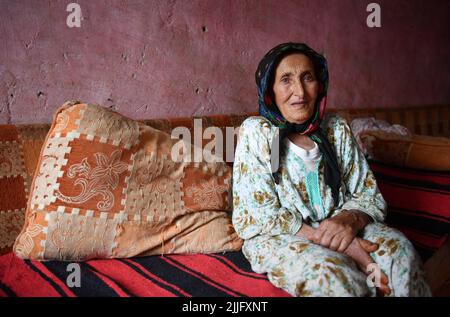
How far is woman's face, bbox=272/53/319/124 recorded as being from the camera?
1615 millimetres

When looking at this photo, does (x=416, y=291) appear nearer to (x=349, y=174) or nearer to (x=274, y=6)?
(x=349, y=174)

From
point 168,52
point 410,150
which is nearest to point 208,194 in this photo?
point 168,52

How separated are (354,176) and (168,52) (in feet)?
4.17

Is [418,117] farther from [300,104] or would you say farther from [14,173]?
[14,173]

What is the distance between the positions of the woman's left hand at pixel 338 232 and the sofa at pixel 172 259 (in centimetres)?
25

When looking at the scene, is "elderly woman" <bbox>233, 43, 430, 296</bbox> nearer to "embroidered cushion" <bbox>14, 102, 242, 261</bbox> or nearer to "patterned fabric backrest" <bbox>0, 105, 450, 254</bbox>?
"embroidered cushion" <bbox>14, 102, 242, 261</bbox>

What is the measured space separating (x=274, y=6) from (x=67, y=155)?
185 cm

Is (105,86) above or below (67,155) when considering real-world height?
above

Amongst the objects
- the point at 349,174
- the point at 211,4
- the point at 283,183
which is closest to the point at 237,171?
the point at 283,183

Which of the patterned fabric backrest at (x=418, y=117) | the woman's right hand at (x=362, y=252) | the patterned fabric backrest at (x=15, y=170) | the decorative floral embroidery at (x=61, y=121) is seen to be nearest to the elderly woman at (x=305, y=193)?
the woman's right hand at (x=362, y=252)

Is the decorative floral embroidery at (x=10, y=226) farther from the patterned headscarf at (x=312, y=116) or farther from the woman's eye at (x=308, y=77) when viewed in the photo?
the woman's eye at (x=308, y=77)

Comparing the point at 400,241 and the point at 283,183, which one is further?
the point at 283,183
